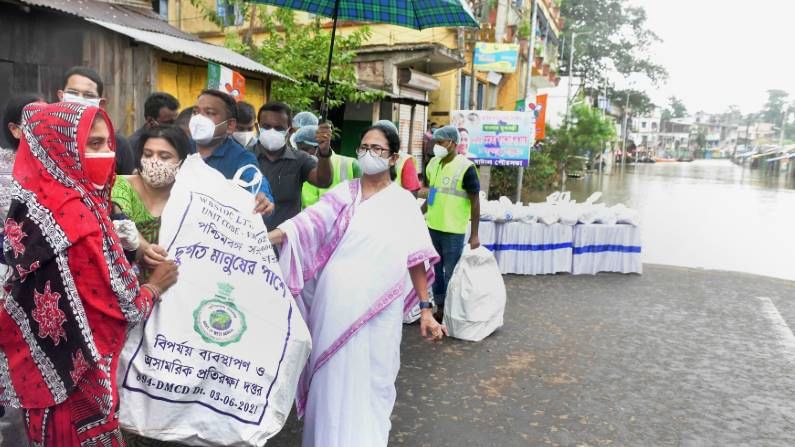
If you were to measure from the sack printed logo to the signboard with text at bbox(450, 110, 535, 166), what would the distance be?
8.25 m

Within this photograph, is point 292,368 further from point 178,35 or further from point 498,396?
point 178,35

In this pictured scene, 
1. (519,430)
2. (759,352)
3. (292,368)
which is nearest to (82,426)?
(292,368)

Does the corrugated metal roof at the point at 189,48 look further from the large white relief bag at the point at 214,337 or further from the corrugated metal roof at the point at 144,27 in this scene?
the large white relief bag at the point at 214,337

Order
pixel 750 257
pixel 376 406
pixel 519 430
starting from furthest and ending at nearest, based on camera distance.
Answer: pixel 750 257
pixel 519 430
pixel 376 406

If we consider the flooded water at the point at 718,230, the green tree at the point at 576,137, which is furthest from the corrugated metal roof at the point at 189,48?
the green tree at the point at 576,137

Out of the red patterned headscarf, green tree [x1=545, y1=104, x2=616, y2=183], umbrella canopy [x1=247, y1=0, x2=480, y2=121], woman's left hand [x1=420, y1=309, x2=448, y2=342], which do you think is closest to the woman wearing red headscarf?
the red patterned headscarf

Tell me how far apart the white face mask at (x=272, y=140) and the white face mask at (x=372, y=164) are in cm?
119

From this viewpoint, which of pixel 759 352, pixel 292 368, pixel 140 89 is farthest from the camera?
pixel 140 89

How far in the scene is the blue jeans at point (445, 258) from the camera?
5.63 m

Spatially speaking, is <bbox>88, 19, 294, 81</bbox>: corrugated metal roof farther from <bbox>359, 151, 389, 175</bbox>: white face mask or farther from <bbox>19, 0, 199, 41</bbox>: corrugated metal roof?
<bbox>359, 151, 389, 175</bbox>: white face mask

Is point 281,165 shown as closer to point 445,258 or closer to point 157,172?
point 157,172

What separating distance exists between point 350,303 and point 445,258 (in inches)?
117

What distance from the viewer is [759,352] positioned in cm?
514

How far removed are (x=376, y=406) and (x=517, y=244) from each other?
196 inches
